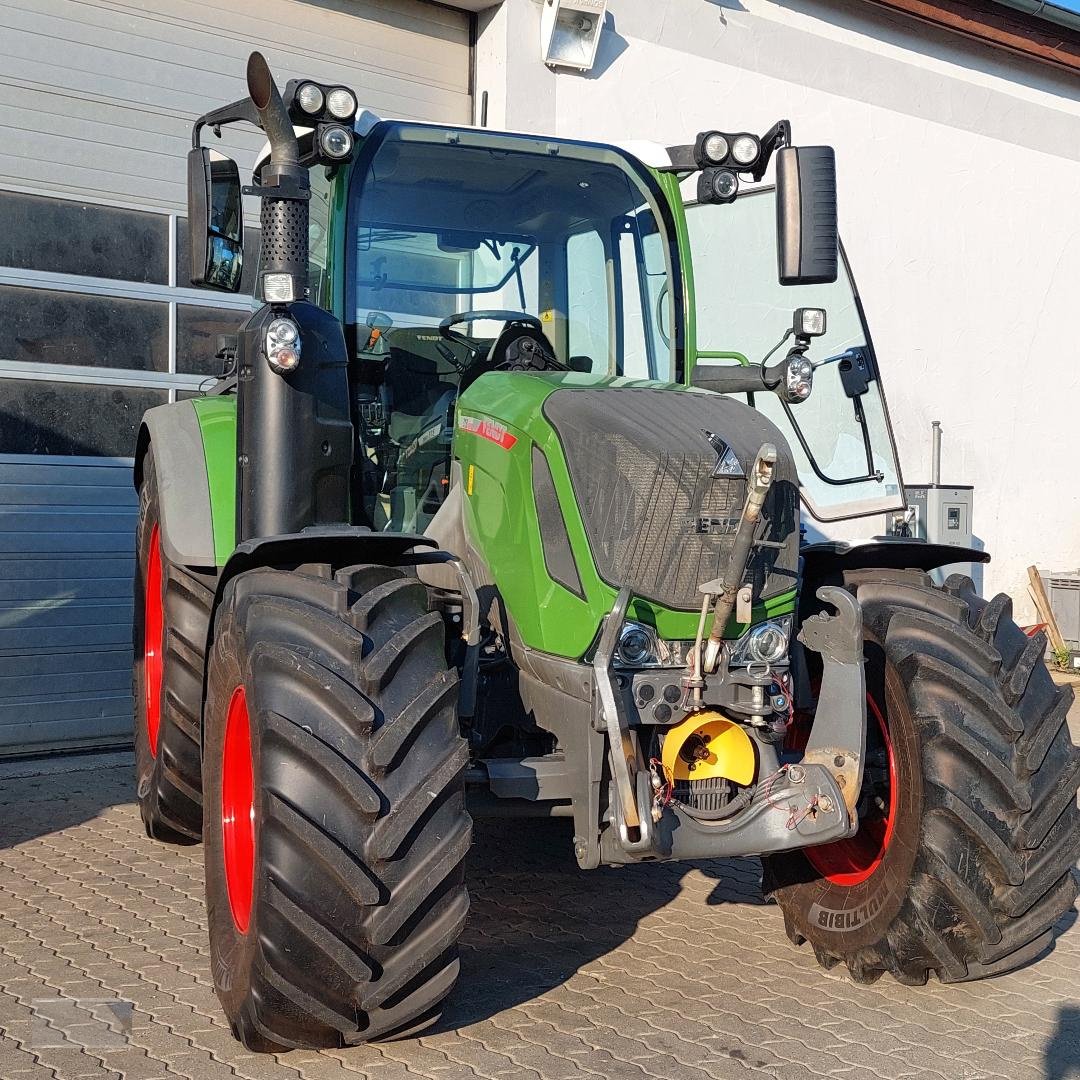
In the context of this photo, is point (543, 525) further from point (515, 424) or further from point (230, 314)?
point (230, 314)

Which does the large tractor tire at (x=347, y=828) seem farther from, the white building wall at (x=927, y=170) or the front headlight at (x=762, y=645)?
the white building wall at (x=927, y=170)

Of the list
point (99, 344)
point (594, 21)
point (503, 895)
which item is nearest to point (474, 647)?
point (503, 895)

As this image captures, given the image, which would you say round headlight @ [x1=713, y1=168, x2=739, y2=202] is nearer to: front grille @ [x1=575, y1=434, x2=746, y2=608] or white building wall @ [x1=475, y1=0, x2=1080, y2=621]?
front grille @ [x1=575, y1=434, x2=746, y2=608]

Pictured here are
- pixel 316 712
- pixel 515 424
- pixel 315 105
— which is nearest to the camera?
pixel 316 712

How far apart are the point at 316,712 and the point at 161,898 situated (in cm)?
173

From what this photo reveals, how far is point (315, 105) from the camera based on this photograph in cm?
388

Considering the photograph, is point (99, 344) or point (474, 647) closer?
point (474, 647)

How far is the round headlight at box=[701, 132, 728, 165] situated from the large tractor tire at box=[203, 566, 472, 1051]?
82.2 inches

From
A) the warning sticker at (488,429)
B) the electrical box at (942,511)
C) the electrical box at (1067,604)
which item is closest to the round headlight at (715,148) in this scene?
the warning sticker at (488,429)

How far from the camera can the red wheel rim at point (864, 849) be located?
356 centimetres

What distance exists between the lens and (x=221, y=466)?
13.9 ft

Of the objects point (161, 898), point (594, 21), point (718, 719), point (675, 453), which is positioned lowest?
point (161, 898)

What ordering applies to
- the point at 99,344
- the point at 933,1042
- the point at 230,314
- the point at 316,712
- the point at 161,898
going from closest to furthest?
the point at 316,712
the point at 933,1042
the point at 161,898
the point at 99,344
the point at 230,314

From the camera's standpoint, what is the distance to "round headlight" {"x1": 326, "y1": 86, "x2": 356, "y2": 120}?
151 inches
